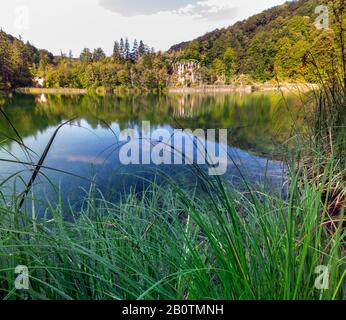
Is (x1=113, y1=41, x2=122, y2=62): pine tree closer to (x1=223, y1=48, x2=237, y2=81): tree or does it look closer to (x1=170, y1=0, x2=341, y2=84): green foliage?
(x1=170, y1=0, x2=341, y2=84): green foliage

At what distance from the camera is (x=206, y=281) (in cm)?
52

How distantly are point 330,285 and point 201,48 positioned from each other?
13.0 meters

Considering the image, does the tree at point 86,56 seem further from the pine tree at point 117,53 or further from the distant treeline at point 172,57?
the pine tree at point 117,53

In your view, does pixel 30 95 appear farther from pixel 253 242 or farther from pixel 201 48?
pixel 253 242

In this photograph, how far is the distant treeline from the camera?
4832 mm

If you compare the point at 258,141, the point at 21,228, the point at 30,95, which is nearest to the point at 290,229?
the point at 21,228

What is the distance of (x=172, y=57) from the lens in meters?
7.91

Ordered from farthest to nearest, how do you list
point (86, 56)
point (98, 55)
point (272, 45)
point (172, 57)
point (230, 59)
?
point (230, 59)
point (98, 55)
point (86, 56)
point (172, 57)
point (272, 45)
